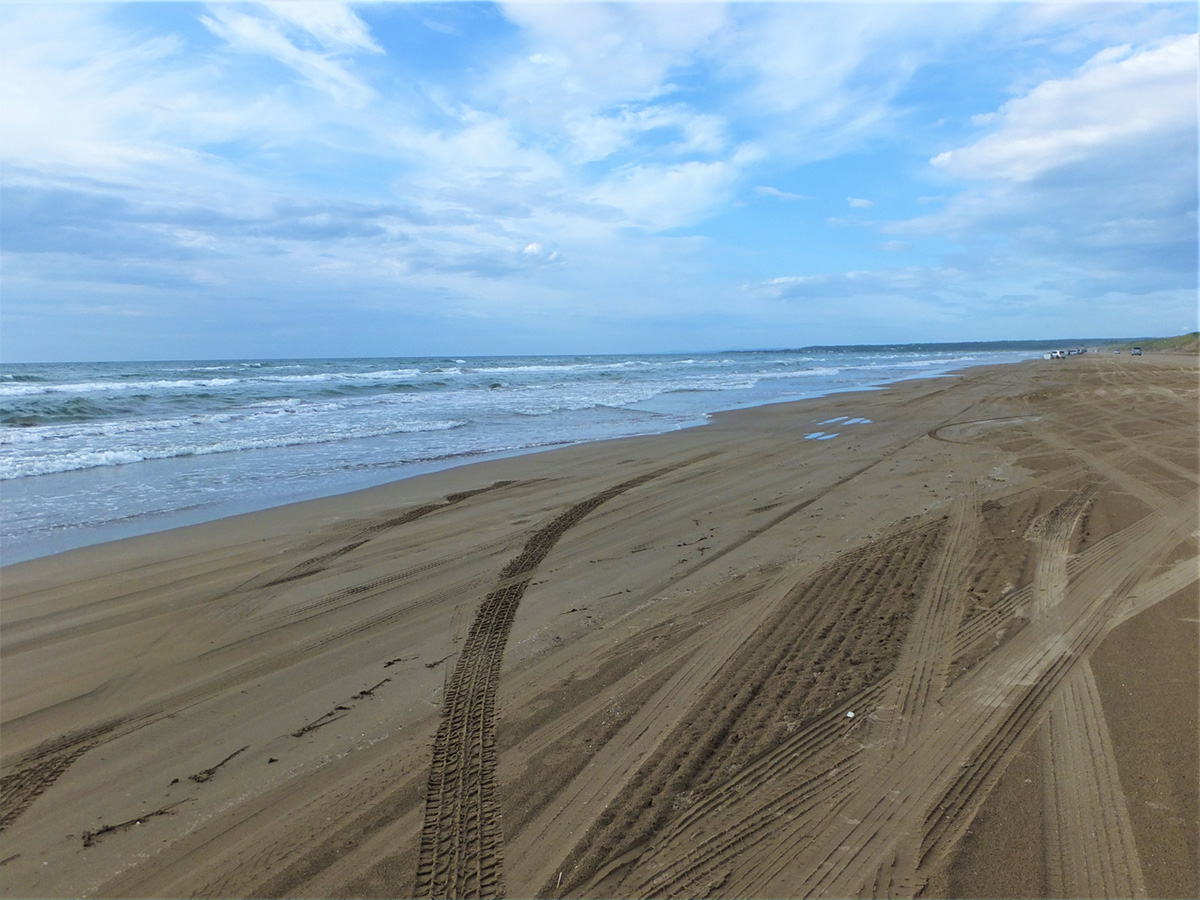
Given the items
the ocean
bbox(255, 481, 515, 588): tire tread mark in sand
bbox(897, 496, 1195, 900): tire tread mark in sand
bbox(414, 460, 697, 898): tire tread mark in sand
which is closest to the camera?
bbox(414, 460, 697, 898): tire tread mark in sand

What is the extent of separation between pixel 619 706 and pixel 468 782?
1.03m

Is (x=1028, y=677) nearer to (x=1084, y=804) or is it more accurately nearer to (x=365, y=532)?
(x=1084, y=804)

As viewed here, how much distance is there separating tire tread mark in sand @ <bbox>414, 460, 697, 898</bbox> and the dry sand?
19mm

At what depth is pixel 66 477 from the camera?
10852 mm

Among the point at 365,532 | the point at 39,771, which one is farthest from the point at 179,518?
the point at 39,771

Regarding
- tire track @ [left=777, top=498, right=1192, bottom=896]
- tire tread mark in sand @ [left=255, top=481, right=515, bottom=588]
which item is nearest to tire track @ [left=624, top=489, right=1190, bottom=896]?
tire track @ [left=777, top=498, right=1192, bottom=896]

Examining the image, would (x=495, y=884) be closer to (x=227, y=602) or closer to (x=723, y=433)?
(x=227, y=602)

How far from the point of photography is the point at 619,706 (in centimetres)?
388

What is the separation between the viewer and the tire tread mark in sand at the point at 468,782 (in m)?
2.70

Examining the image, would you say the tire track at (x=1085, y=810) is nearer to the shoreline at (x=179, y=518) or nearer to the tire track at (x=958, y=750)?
the tire track at (x=958, y=750)

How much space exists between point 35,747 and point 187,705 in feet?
2.44

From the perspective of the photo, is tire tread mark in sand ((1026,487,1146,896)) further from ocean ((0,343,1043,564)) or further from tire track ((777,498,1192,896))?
ocean ((0,343,1043,564))

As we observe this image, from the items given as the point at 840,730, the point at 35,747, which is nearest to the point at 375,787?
the point at 35,747

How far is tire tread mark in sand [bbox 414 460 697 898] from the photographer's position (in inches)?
106
